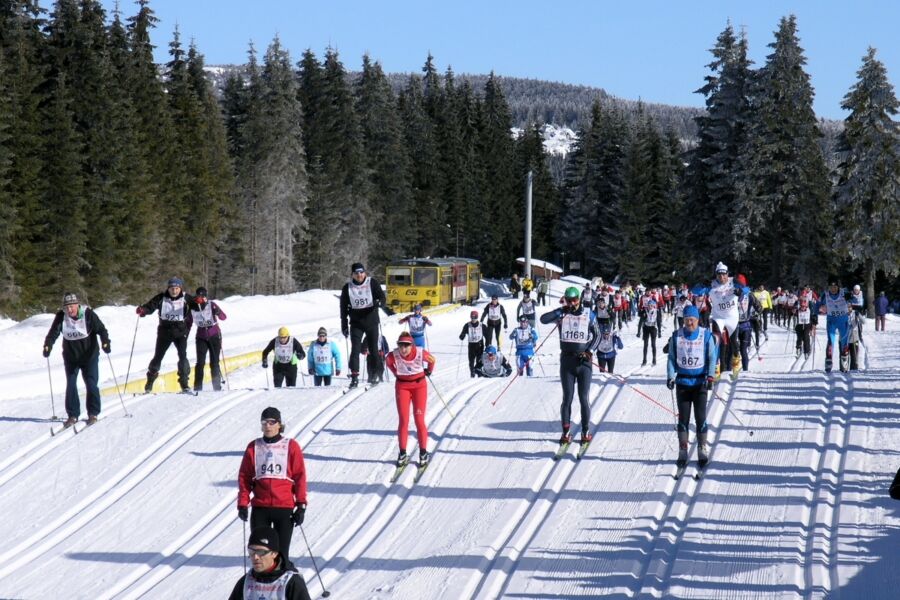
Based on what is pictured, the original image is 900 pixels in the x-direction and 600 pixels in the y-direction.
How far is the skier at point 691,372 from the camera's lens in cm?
1058

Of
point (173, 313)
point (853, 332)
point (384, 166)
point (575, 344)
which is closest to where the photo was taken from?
point (575, 344)

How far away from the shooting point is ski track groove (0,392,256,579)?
31.6 ft

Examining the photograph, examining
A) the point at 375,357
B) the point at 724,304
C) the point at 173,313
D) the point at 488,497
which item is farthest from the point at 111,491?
the point at 724,304

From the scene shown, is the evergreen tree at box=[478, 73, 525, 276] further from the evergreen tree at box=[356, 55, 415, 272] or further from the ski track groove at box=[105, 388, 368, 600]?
the ski track groove at box=[105, 388, 368, 600]

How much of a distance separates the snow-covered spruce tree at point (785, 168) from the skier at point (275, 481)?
4254cm

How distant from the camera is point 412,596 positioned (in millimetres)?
7984

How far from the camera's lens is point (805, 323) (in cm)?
2666

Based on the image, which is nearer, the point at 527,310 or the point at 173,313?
the point at 173,313

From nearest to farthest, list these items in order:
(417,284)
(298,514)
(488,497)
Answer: (298,514) → (488,497) → (417,284)

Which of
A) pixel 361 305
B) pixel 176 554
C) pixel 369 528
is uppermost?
pixel 361 305

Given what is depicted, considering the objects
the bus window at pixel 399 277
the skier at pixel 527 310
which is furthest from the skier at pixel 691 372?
the bus window at pixel 399 277

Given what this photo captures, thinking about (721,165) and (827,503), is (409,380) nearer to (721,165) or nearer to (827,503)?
(827,503)

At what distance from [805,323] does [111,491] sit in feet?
67.6

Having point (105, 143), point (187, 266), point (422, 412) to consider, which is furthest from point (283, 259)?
point (422, 412)
